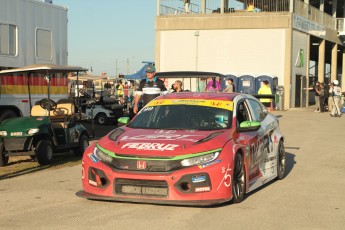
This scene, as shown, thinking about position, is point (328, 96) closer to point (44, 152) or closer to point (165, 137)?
point (44, 152)

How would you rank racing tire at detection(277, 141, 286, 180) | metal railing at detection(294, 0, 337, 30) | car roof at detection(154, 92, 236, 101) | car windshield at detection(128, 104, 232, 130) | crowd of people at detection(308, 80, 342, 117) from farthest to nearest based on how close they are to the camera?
metal railing at detection(294, 0, 337, 30), crowd of people at detection(308, 80, 342, 117), racing tire at detection(277, 141, 286, 180), car roof at detection(154, 92, 236, 101), car windshield at detection(128, 104, 232, 130)

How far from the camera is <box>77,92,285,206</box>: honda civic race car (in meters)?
6.77

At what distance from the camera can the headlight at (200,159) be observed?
6793mm

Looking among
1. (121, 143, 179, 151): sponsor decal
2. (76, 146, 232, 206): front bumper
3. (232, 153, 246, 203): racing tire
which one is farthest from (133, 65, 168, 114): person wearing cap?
(76, 146, 232, 206): front bumper

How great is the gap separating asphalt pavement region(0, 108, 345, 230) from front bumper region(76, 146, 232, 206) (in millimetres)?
146

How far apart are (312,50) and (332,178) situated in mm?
44434

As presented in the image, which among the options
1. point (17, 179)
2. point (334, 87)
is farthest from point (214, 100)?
point (334, 87)

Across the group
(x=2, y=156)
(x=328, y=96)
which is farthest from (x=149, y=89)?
(x=328, y=96)

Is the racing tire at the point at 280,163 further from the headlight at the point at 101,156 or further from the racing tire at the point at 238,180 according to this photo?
the headlight at the point at 101,156

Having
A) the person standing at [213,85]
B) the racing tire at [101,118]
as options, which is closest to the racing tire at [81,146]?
the person standing at [213,85]

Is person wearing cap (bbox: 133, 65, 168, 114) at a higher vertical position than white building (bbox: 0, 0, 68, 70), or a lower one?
lower

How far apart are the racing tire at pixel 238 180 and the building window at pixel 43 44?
31.9 feet

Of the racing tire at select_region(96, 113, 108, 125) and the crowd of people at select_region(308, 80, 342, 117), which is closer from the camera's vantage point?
the racing tire at select_region(96, 113, 108, 125)

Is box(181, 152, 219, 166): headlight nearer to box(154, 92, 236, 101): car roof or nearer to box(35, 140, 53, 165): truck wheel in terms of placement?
box(154, 92, 236, 101): car roof
